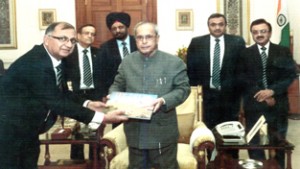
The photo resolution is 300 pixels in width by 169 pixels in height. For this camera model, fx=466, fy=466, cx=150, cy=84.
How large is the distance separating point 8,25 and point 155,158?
4.48 metres

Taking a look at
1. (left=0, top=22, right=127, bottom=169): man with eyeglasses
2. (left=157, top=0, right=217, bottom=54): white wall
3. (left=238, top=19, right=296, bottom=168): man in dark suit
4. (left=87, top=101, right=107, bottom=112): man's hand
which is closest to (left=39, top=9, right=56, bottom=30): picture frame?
(left=157, top=0, right=217, bottom=54): white wall

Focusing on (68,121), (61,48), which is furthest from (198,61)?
(61,48)

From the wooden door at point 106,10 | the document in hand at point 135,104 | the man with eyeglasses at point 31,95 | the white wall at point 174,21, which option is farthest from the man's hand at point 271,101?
the wooden door at point 106,10

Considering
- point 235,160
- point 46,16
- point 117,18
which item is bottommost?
point 235,160

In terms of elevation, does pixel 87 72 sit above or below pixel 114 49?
below

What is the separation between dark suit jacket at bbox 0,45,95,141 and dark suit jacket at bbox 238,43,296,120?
1.70m

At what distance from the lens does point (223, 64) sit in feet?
11.7

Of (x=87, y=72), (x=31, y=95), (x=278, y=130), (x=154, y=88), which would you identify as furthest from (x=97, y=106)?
(x=278, y=130)

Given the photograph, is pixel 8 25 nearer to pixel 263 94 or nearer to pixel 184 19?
pixel 184 19

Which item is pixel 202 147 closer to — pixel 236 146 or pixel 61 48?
pixel 236 146

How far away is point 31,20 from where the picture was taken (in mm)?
6328

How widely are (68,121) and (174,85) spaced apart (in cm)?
161

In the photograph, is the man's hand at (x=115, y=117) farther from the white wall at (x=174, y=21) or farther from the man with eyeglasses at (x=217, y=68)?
the white wall at (x=174, y=21)

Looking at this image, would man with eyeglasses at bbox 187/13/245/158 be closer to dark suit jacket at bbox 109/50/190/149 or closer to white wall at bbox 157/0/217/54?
dark suit jacket at bbox 109/50/190/149
